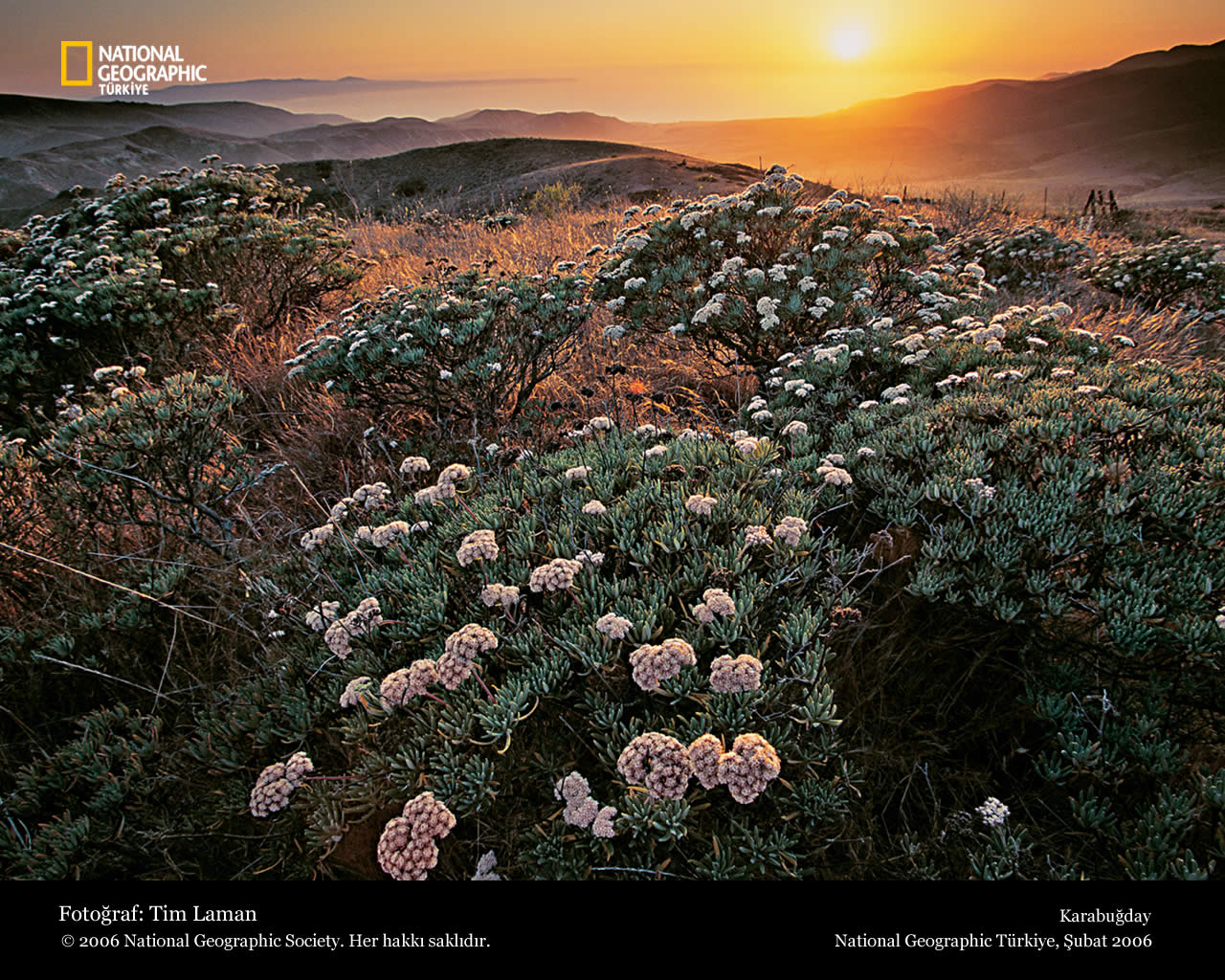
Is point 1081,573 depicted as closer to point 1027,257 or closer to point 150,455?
point 150,455

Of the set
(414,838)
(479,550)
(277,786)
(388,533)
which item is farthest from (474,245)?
(414,838)

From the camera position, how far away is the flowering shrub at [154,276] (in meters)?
4.92

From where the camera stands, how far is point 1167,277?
786 cm

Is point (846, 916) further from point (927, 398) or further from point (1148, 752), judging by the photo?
point (927, 398)

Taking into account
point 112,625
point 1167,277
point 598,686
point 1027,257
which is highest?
point 1027,257

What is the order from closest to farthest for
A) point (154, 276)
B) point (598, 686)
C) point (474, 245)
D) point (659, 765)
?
point (659, 765) < point (598, 686) < point (154, 276) < point (474, 245)

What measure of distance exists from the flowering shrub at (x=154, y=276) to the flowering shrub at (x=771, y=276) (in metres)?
4.05

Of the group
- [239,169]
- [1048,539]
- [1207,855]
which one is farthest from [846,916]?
[239,169]

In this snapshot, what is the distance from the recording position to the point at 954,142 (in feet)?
261

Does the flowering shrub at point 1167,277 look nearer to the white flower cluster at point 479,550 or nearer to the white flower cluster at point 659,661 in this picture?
the white flower cluster at point 659,661

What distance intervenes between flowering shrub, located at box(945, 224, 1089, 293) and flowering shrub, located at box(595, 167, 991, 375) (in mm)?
3887

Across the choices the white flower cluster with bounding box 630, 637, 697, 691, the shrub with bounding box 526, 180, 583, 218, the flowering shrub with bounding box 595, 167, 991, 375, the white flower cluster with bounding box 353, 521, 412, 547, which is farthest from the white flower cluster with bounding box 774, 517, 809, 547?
the shrub with bounding box 526, 180, 583, 218

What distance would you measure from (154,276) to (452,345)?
3599 mm

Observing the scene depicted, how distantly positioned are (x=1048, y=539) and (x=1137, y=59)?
120 meters
